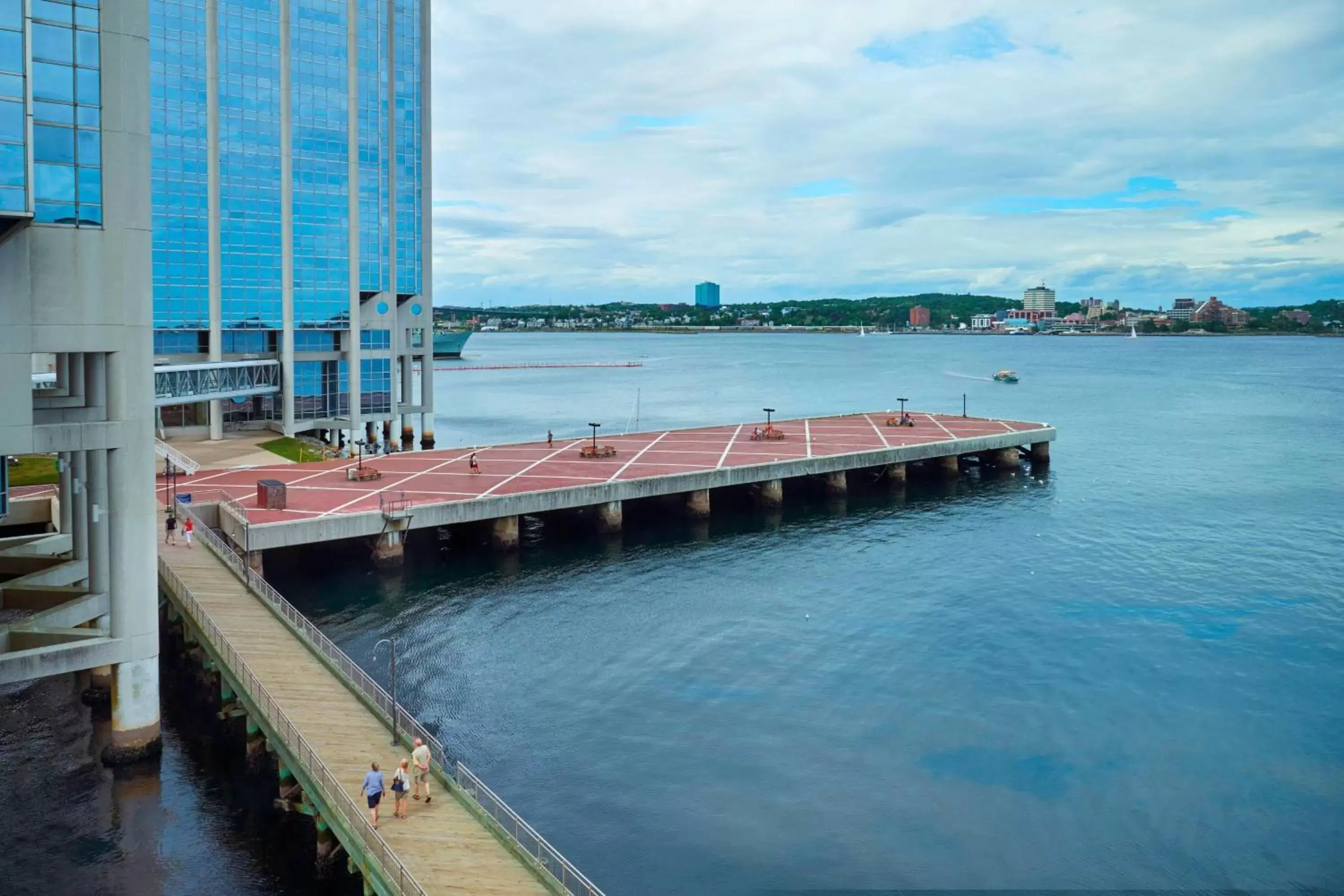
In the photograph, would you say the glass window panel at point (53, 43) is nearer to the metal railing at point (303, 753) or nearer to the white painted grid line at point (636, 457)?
the metal railing at point (303, 753)

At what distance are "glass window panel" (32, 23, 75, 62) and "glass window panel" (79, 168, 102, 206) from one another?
2726 mm

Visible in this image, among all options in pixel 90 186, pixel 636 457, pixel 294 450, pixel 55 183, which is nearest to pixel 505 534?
pixel 636 457

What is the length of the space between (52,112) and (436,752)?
19.5 meters

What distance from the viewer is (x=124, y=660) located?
31.4 meters

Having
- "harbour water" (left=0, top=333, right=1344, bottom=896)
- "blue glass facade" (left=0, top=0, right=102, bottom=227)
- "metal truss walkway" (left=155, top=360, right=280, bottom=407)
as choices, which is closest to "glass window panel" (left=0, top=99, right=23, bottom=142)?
"blue glass facade" (left=0, top=0, right=102, bottom=227)

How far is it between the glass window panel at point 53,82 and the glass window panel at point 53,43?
7.5 inches

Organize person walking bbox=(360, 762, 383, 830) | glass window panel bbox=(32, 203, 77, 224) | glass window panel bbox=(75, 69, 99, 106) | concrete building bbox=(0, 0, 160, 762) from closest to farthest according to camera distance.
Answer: person walking bbox=(360, 762, 383, 830) → concrete building bbox=(0, 0, 160, 762) → glass window panel bbox=(32, 203, 77, 224) → glass window panel bbox=(75, 69, 99, 106)

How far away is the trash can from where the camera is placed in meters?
54.7

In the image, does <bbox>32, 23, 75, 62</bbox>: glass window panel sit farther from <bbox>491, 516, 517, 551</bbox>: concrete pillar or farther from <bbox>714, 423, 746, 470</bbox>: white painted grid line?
<bbox>714, 423, 746, 470</bbox>: white painted grid line

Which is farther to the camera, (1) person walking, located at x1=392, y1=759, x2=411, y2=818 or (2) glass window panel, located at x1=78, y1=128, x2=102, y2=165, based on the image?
(2) glass window panel, located at x1=78, y1=128, x2=102, y2=165

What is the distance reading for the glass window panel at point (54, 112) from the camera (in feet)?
89.4

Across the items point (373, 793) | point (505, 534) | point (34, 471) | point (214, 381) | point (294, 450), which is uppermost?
point (214, 381)

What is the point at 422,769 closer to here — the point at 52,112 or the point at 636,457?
the point at 52,112

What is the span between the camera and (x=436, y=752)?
3109 cm
